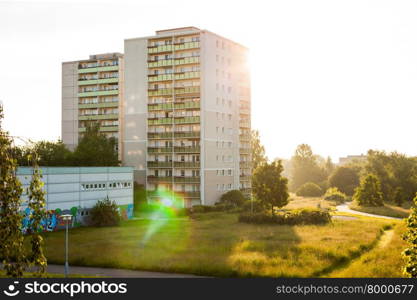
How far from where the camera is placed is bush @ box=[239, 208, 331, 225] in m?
50.8

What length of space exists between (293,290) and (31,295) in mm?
7602

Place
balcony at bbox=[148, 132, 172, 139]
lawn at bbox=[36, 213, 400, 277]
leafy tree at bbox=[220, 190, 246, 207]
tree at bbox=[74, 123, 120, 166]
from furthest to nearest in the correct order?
balcony at bbox=[148, 132, 172, 139], leafy tree at bbox=[220, 190, 246, 207], tree at bbox=[74, 123, 120, 166], lawn at bbox=[36, 213, 400, 277]

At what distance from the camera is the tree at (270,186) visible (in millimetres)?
55219

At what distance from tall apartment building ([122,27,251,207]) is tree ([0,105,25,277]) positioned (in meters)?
61.2

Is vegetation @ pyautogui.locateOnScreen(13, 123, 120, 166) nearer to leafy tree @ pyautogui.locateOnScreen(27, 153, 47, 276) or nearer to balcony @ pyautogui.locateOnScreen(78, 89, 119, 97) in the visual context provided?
balcony @ pyautogui.locateOnScreen(78, 89, 119, 97)

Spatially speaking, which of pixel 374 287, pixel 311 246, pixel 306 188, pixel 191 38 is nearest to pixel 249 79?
pixel 191 38

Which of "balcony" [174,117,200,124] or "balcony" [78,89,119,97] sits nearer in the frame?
"balcony" [174,117,200,124]

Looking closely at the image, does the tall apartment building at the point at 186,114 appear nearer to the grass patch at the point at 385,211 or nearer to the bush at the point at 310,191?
the grass patch at the point at 385,211

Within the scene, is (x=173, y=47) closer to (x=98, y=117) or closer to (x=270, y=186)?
(x=98, y=117)

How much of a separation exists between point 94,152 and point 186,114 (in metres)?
16.3

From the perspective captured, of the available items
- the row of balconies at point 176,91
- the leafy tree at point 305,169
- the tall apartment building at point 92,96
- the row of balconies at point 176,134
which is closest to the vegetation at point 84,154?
the row of balconies at point 176,134

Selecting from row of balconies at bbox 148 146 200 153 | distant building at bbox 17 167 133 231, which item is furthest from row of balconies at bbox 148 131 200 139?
distant building at bbox 17 167 133 231

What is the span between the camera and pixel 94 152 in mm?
73375

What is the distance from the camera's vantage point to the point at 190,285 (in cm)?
1341
